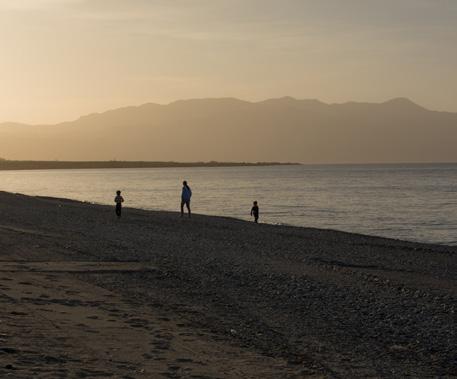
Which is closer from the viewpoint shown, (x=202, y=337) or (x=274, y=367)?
(x=274, y=367)

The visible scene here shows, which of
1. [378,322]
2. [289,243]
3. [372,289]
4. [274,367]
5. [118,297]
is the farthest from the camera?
[289,243]

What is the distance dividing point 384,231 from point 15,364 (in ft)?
122

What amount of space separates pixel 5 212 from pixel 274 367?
2859cm

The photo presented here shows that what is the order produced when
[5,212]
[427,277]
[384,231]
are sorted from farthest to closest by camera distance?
[384,231]
[5,212]
[427,277]

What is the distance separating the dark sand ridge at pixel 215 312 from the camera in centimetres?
792

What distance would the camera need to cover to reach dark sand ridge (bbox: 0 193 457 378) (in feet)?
26.0

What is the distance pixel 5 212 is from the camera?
3362 cm

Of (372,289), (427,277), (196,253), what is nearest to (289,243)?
(196,253)

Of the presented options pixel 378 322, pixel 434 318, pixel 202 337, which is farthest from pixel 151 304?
pixel 434 318

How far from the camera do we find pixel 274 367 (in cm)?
796

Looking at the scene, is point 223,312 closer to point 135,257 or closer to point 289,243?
point 135,257

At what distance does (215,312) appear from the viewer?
11.3 metres

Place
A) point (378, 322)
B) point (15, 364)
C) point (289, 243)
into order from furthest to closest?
point (289, 243) → point (378, 322) → point (15, 364)

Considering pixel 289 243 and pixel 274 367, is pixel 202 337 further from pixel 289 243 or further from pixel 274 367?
pixel 289 243
